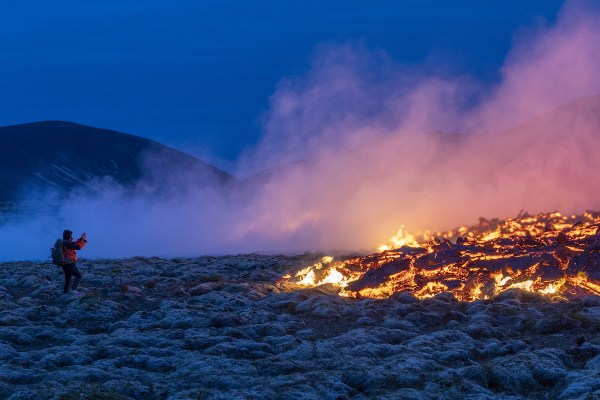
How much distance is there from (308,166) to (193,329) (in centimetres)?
7117

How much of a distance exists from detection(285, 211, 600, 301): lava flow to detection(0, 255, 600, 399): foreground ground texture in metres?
1.49

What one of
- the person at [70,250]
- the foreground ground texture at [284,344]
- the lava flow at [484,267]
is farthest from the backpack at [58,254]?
the lava flow at [484,267]

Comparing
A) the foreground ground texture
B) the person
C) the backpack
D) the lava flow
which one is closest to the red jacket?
the person

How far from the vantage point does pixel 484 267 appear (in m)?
31.4

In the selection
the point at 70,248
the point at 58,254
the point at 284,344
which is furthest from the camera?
the point at 70,248

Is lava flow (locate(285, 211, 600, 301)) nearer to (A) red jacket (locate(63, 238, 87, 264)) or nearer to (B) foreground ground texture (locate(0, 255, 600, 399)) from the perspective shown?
(B) foreground ground texture (locate(0, 255, 600, 399))

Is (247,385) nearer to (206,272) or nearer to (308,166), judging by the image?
(206,272)

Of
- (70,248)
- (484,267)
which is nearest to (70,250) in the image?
(70,248)

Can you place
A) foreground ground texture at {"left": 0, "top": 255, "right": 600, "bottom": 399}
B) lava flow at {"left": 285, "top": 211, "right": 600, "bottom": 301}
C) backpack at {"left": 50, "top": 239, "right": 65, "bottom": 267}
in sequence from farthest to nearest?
backpack at {"left": 50, "top": 239, "right": 65, "bottom": 267}, lava flow at {"left": 285, "top": 211, "right": 600, "bottom": 301}, foreground ground texture at {"left": 0, "top": 255, "right": 600, "bottom": 399}

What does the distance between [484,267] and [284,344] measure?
11.5 meters

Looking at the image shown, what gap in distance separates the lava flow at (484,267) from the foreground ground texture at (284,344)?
1485 millimetres

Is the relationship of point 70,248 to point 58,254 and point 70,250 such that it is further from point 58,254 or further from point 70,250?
point 58,254

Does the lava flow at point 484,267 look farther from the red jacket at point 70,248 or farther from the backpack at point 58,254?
the backpack at point 58,254

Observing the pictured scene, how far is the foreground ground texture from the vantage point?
1794 centimetres
